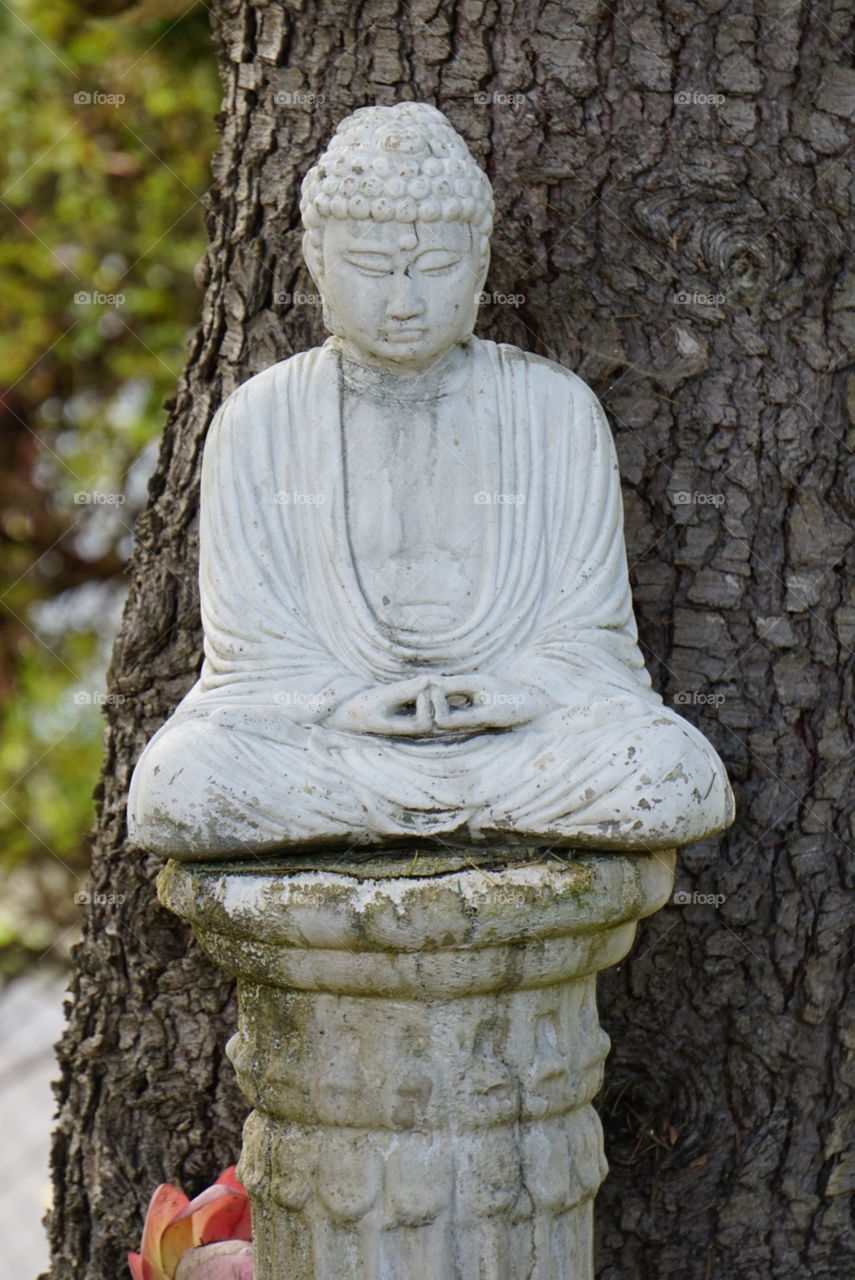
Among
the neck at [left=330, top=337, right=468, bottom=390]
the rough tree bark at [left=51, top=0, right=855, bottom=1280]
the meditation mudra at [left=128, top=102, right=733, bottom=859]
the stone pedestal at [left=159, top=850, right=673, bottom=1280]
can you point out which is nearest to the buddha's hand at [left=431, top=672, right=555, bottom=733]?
the meditation mudra at [left=128, top=102, right=733, bottom=859]

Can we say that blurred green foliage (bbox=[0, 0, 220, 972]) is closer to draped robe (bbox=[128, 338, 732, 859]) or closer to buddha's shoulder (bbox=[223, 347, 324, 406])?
buddha's shoulder (bbox=[223, 347, 324, 406])

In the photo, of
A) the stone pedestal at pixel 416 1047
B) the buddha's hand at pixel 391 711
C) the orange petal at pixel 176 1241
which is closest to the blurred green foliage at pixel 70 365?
the orange petal at pixel 176 1241

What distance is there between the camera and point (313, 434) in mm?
2941

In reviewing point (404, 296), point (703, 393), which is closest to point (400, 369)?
point (404, 296)

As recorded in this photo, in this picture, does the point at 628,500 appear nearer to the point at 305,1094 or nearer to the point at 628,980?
the point at 628,980

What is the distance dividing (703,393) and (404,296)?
0.93 m

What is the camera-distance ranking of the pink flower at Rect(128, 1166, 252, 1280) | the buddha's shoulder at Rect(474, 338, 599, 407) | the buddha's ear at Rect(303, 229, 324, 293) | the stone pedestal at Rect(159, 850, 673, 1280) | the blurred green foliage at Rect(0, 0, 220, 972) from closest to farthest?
the stone pedestal at Rect(159, 850, 673, 1280), the buddha's ear at Rect(303, 229, 324, 293), the buddha's shoulder at Rect(474, 338, 599, 407), the pink flower at Rect(128, 1166, 252, 1280), the blurred green foliage at Rect(0, 0, 220, 972)

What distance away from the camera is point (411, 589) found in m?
2.90

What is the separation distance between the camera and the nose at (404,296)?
110 inches

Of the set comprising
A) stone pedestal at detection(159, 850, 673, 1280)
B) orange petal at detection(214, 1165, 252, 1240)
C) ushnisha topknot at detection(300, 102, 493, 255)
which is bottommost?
orange petal at detection(214, 1165, 252, 1240)

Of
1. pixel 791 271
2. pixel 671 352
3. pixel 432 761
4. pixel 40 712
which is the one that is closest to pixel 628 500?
pixel 671 352

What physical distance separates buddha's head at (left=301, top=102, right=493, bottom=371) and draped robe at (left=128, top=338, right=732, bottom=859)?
15 centimetres

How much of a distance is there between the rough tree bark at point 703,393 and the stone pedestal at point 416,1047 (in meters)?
0.83

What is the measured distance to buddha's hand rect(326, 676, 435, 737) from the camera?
8.93 ft
